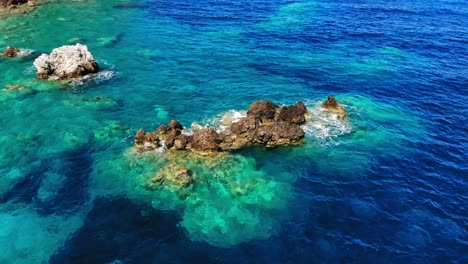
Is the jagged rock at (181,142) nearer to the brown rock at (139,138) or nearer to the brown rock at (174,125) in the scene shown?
the brown rock at (174,125)

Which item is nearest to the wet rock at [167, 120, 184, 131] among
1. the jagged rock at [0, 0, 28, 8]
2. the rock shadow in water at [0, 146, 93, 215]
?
the rock shadow in water at [0, 146, 93, 215]

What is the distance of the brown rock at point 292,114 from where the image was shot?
187 ft

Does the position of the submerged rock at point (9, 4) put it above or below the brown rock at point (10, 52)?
above

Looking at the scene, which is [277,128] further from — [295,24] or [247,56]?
[295,24]

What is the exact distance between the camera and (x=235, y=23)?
101 m

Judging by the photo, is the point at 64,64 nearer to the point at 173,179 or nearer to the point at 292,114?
the point at 173,179

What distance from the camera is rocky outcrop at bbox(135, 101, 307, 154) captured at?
50719mm

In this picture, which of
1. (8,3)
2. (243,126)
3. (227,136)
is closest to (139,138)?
(227,136)

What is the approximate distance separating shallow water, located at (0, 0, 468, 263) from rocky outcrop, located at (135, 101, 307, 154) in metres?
1.65

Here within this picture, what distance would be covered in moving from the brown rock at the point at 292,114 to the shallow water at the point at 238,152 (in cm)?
228

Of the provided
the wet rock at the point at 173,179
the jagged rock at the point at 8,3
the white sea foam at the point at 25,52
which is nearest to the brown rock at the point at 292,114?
the wet rock at the point at 173,179

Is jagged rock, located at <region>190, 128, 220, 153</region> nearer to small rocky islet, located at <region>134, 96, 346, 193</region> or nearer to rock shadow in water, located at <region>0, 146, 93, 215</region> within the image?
small rocky islet, located at <region>134, 96, 346, 193</region>

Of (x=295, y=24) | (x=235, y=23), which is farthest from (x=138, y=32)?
(x=295, y=24)

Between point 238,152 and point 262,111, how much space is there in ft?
28.5
